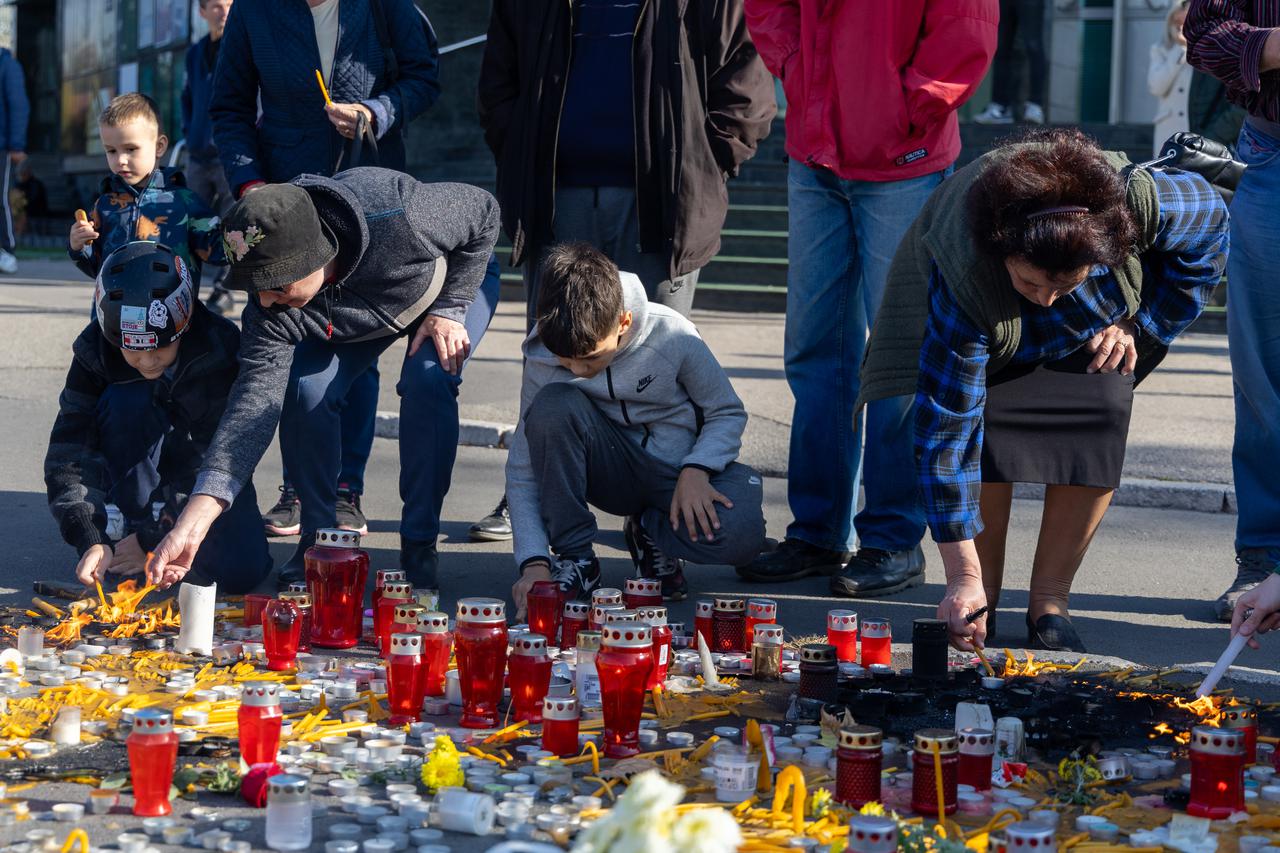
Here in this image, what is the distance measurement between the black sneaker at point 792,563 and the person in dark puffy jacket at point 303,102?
1506 mm

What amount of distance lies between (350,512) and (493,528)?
1.72 feet

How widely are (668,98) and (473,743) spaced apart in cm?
275

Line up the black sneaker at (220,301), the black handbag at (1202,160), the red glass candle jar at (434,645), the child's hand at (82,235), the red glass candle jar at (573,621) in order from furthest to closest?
the black sneaker at (220,301) < the child's hand at (82,235) < the black handbag at (1202,160) < the red glass candle jar at (573,621) < the red glass candle jar at (434,645)

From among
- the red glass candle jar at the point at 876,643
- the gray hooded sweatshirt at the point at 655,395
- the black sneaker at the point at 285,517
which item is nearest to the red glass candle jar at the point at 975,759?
the red glass candle jar at the point at 876,643

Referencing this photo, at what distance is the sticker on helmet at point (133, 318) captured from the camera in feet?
16.0

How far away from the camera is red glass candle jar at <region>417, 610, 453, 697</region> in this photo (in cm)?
381

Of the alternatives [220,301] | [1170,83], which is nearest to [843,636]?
[220,301]

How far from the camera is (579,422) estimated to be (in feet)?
16.3

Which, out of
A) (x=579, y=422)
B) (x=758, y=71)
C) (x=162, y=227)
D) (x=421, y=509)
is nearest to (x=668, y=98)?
(x=758, y=71)

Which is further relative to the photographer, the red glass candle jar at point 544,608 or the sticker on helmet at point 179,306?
the sticker on helmet at point 179,306

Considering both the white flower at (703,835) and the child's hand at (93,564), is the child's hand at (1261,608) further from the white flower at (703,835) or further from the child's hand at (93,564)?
the child's hand at (93,564)

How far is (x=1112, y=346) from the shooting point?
4.51 m

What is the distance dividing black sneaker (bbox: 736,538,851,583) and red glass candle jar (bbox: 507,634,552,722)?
1768 mm

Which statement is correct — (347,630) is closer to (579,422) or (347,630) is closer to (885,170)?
(579,422)
